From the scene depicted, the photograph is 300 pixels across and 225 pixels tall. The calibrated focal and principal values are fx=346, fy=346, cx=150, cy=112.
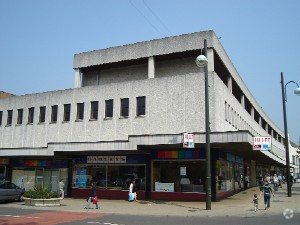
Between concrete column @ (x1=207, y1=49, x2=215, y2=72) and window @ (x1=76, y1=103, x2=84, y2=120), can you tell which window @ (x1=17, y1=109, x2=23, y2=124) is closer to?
window @ (x1=76, y1=103, x2=84, y2=120)

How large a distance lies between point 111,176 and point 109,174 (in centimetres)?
25

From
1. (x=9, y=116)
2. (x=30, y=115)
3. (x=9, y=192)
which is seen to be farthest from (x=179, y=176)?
(x=9, y=116)

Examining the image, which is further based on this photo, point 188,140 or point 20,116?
point 20,116

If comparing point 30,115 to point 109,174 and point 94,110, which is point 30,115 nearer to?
point 94,110

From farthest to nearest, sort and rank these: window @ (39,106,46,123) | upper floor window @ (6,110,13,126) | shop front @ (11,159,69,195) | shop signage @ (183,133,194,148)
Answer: upper floor window @ (6,110,13,126), window @ (39,106,46,123), shop front @ (11,159,69,195), shop signage @ (183,133,194,148)

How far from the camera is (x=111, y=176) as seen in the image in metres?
27.2

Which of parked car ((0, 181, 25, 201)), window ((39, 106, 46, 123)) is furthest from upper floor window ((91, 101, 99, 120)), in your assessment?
parked car ((0, 181, 25, 201))

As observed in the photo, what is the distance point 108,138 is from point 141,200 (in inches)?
239

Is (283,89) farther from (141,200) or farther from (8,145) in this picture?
(8,145)

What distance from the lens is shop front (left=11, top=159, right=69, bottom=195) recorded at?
30.4 meters

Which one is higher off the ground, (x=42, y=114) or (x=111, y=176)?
(x=42, y=114)

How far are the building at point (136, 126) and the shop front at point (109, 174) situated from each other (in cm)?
8

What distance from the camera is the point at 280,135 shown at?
268ft

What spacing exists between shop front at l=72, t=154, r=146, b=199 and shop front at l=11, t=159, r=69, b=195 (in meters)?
1.62
